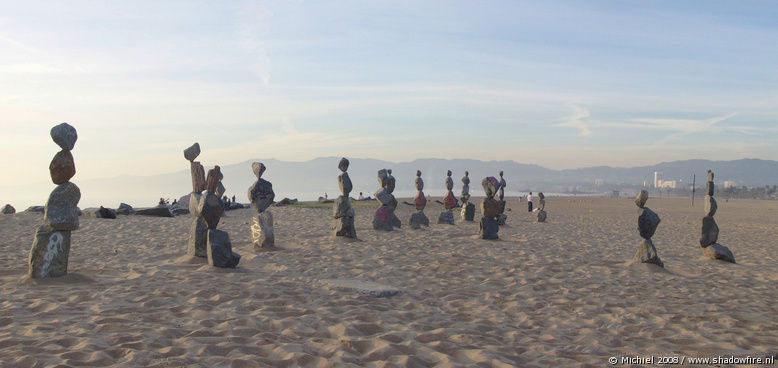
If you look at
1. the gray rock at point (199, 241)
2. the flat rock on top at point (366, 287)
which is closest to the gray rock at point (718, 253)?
the flat rock on top at point (366, 287)

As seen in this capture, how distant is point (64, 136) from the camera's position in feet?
24.9

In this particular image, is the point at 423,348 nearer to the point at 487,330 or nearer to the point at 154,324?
the point at 487,330

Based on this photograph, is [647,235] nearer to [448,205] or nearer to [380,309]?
[380,309]

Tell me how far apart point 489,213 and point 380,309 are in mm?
9470

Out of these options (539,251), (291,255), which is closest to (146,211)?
(291,255)

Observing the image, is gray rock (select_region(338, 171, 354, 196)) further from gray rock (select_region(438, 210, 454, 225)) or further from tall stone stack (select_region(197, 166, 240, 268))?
gray rock (select_region(438, 210, 454, 225))

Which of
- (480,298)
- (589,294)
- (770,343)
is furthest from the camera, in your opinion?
(589,294)

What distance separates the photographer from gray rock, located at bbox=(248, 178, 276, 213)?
489 inches

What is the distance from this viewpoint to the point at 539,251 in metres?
12.9

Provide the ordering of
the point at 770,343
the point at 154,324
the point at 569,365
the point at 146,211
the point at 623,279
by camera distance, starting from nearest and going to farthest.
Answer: the point at 569,365 < the point at 154,324 < the point at 770,343 < the point at 623,279 < the point at 146,211

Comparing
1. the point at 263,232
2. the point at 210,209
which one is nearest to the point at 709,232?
the point at 263,232

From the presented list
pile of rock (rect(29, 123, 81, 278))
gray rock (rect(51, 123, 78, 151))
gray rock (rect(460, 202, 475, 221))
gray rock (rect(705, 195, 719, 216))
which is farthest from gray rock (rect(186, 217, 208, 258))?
gray rock (rect(460, 202, 475, 221))

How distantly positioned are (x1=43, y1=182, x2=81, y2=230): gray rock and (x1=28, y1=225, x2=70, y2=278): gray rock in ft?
0.61

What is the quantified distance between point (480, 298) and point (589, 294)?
2.01 meters
